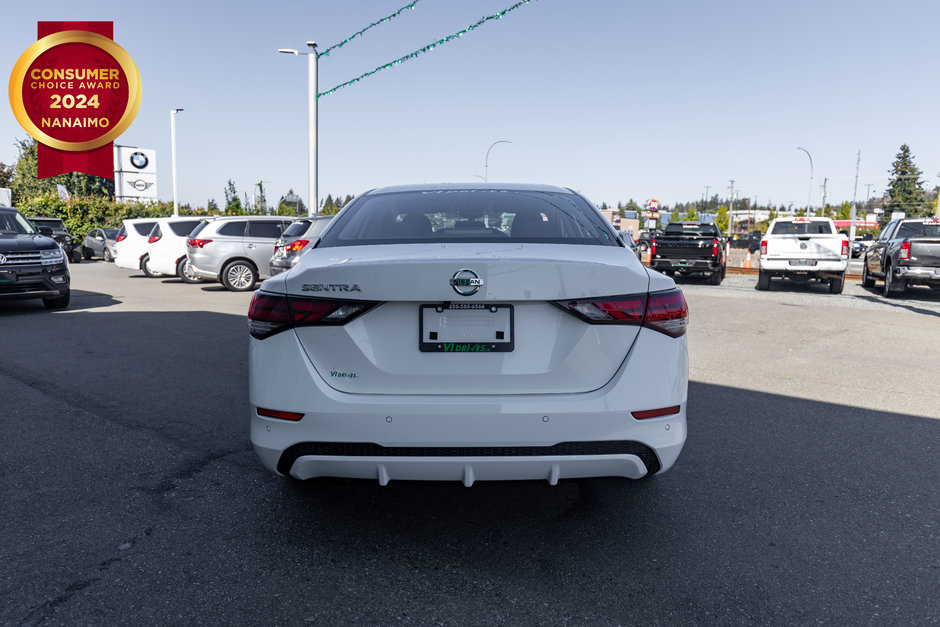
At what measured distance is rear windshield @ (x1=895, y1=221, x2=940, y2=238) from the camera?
1605 centimetres

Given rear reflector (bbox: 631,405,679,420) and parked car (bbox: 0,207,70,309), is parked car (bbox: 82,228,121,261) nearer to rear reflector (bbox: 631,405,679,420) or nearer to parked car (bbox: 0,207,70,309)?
parked car (bbox: 0,207,70,309)

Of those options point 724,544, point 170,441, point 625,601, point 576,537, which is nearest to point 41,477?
point 170,441

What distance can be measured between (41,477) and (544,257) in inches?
124

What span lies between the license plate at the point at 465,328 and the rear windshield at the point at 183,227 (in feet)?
57.5

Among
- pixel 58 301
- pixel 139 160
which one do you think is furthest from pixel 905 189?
pixel 58 301

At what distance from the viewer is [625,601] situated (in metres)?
2.66

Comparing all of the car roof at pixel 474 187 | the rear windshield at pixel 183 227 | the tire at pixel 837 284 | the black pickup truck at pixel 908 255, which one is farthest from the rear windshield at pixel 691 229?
the car roof at pixel 474 187

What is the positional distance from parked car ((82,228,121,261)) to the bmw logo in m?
36.7

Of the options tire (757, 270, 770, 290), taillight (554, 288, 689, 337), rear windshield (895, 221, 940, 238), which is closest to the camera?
taillight (554, 288, 689, 337)

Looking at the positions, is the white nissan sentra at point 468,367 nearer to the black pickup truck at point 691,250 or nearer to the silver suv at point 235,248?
the silver suv at point 235,248

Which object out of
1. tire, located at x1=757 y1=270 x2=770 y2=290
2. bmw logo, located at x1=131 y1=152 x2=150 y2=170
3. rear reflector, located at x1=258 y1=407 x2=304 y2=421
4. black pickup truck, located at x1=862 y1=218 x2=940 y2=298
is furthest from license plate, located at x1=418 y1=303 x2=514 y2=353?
bmw logo, located at x1=131 y1=152 x2=150 y2=170

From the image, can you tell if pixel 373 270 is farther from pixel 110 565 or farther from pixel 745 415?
pixel 745 415

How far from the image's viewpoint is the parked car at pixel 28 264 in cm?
1094

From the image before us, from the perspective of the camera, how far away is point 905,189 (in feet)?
367
